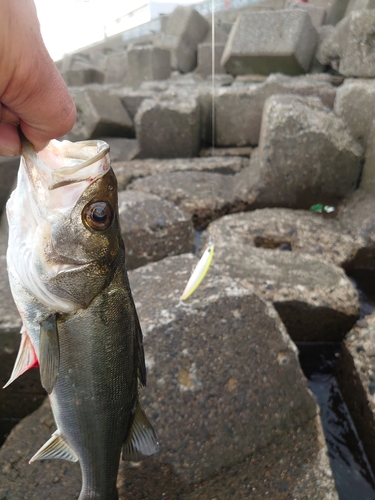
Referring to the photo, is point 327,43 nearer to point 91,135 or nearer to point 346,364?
point 91,135

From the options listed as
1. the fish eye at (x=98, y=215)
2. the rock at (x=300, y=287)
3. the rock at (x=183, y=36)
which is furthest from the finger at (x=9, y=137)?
the rock at (x=183, y=36)

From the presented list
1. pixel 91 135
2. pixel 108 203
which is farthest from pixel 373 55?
pixel 108 203

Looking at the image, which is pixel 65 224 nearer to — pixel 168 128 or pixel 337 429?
pixel 337 429

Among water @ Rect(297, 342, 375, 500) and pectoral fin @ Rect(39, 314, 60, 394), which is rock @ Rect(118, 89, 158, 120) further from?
pectoral fin @ Rect(39, 314, 60, 394)

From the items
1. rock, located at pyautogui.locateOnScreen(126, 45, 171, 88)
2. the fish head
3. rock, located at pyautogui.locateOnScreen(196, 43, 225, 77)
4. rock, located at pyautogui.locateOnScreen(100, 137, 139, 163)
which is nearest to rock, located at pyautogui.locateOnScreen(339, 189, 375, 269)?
the fish head

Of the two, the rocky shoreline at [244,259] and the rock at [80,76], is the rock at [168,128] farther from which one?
the rock at [80,76]

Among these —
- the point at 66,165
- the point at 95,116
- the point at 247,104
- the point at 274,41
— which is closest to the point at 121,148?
the point at 95,116
